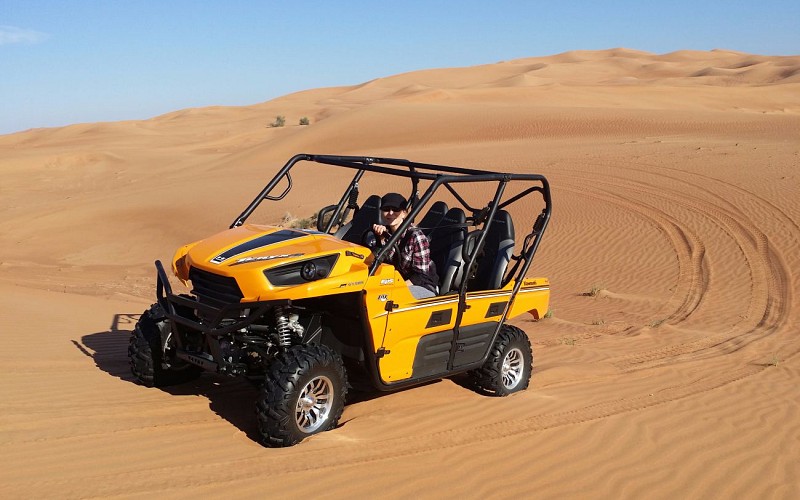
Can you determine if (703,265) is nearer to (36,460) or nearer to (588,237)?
(588,237)

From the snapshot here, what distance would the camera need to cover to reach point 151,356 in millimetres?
6082

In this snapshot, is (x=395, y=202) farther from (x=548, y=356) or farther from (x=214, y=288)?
(x=548, y=356)

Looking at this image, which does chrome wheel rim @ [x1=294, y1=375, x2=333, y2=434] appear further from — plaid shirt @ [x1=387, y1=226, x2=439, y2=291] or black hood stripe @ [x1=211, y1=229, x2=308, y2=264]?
plaid shirt @ [x1=387, y1=226, x2=439, y2=291]

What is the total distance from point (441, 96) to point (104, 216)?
35421 millimetres

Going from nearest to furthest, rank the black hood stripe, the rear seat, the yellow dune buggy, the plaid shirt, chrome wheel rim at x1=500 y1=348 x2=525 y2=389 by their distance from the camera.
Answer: the yellow dune buggy
the black hood stripe
the plaid shirt
the rear seat
chrome wheel rim at x1=500 y1=348 x2=525 y2=389

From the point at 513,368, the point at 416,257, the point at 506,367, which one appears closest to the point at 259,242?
the point at 416,257

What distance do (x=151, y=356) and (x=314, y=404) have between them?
1.50 m

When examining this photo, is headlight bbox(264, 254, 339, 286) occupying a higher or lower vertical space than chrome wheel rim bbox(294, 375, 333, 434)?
higher

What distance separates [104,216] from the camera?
Answer: 22.2 meters

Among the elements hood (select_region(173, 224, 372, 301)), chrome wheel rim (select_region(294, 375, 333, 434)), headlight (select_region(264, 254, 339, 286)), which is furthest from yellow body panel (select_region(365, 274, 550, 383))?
chrome wheel rim (select_region(294, 375, 333, 434))

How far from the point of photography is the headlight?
525cm

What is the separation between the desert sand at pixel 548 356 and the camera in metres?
4.91

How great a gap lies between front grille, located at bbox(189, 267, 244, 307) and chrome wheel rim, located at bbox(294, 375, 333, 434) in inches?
30.4

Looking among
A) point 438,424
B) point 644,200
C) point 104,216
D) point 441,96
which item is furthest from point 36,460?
point 441,96
